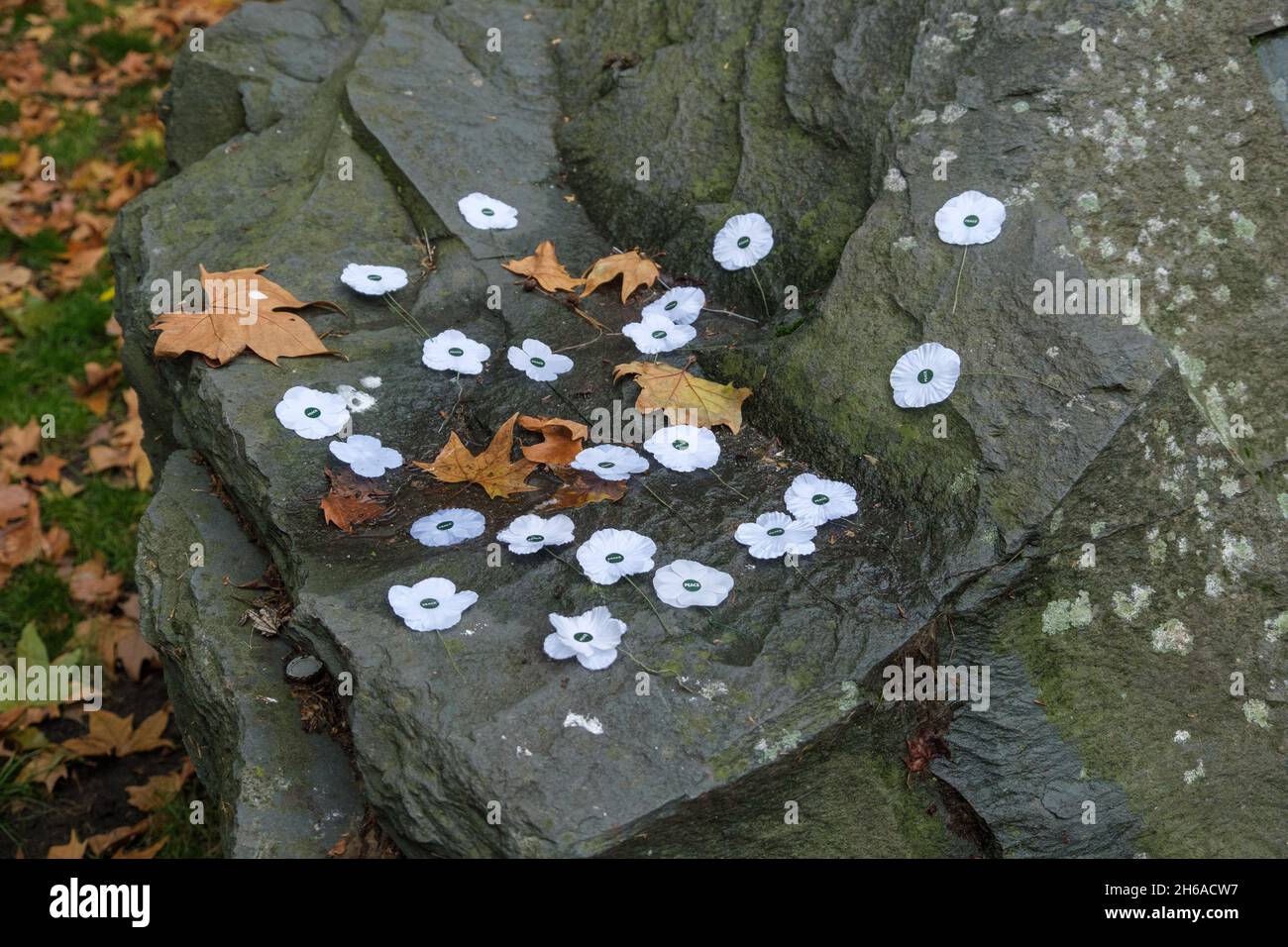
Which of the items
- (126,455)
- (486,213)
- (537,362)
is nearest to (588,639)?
(537,362)

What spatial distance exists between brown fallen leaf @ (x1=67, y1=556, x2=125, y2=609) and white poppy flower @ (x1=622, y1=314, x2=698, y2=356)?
2.19 metres

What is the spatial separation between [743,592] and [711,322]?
0.92 metres

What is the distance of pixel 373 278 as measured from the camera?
10.1 feet

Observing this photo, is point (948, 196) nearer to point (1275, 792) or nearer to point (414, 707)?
point (1275, 792)

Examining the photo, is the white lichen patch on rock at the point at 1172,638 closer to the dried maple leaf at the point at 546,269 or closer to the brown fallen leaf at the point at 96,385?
the dried maple leaf at the point at 546,269

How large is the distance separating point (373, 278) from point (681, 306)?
802mm

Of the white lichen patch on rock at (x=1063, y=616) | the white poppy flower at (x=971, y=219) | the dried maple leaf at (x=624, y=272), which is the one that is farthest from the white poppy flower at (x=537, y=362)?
the white lichen patch on rock at (x=1063, y=616)

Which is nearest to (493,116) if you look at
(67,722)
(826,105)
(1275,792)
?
(826,105)

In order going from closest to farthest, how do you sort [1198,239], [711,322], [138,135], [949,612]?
[949,612]
[1198,239]
[711,322]
[138,135]

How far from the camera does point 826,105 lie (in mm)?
3004

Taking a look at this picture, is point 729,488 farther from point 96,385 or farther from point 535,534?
point 96,385

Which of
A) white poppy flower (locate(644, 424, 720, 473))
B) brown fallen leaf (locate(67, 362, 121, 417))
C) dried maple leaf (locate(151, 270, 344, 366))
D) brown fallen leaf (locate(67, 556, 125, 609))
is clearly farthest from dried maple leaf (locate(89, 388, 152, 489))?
white poppy flower (locate(644, 424, 720, 473))

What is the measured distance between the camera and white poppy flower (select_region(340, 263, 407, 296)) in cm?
305

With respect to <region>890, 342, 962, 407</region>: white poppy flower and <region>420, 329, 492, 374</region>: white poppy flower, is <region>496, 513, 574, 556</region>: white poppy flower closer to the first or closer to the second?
<region>420, 329, 492, 374</region>: white poppy flower
